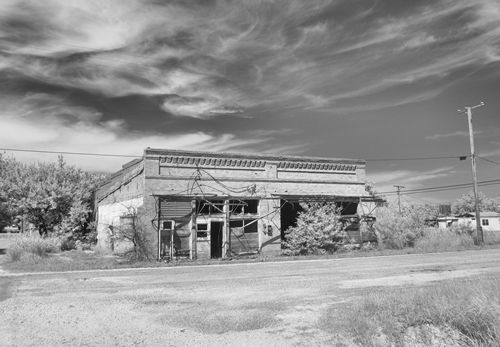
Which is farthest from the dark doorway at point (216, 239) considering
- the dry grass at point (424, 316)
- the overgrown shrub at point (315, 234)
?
the dry grass at point (424, 316)

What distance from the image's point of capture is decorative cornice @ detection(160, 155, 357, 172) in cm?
2435

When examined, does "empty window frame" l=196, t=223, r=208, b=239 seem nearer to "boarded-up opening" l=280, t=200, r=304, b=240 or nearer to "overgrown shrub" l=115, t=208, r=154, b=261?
"overgrown shrub" l=115, t=208, r=154, b=261

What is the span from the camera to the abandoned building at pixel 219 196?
23.4 m

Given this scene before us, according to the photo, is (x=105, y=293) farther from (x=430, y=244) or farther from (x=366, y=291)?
(x=430, y=244)

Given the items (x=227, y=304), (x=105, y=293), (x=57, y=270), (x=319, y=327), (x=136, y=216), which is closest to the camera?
(x=319, y=327)

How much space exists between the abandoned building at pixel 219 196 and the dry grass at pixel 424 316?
51.1ft

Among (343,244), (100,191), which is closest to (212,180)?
(343,244)

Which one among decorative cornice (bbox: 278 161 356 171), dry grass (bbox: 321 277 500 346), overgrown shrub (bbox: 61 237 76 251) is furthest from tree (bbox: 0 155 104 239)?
dry grass (bbox: 321 277 500 346)

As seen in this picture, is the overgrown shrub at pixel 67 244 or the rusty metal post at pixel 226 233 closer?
the rusty metal post at pixel 226 233

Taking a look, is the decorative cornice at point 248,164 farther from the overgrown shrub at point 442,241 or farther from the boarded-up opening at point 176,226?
the overgrown shrub at point 442,241

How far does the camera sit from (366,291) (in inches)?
443

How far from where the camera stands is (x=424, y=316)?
25.7 feet

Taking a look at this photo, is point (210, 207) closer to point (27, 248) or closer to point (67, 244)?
point (27, 248)

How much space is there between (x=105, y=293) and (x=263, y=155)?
16894 mm
